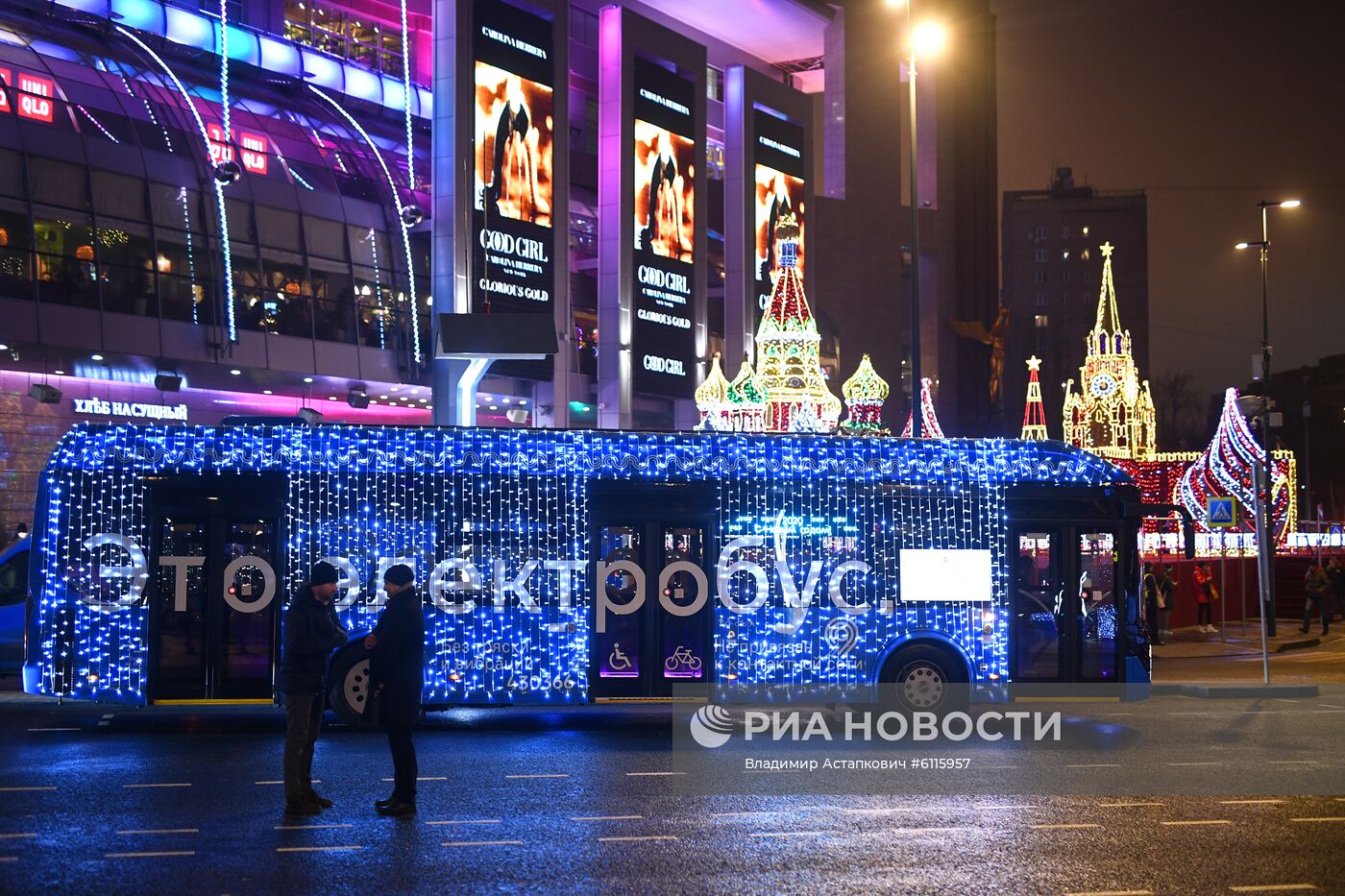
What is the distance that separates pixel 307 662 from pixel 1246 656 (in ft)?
71.5

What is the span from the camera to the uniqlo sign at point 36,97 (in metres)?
33.5

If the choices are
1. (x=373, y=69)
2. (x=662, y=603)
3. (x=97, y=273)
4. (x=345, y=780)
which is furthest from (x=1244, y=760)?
(x=373, y=69)

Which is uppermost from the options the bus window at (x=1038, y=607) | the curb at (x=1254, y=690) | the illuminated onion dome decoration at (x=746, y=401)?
the illuminated onion dome decoration at (x=746, y=401)

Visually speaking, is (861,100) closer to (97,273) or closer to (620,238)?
(620,238)

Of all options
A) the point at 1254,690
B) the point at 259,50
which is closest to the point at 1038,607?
the point at 1254,690

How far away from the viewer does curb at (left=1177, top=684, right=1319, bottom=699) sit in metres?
19.8

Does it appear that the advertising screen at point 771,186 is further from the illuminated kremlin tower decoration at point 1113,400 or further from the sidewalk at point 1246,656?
the sidewalk at point 1246,656

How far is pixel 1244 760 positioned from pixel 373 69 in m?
42.7

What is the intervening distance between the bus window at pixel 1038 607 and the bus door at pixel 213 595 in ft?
26.6

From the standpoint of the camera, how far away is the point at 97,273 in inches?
1371

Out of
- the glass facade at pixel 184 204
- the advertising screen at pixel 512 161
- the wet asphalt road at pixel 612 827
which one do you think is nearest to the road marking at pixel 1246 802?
the wet asphalt road at pixel 612 827

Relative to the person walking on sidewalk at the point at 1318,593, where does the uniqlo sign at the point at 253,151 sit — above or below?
above

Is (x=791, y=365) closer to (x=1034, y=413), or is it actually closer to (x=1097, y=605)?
(x=1097, y=605)

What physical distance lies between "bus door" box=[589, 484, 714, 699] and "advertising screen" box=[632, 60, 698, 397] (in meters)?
30.3
